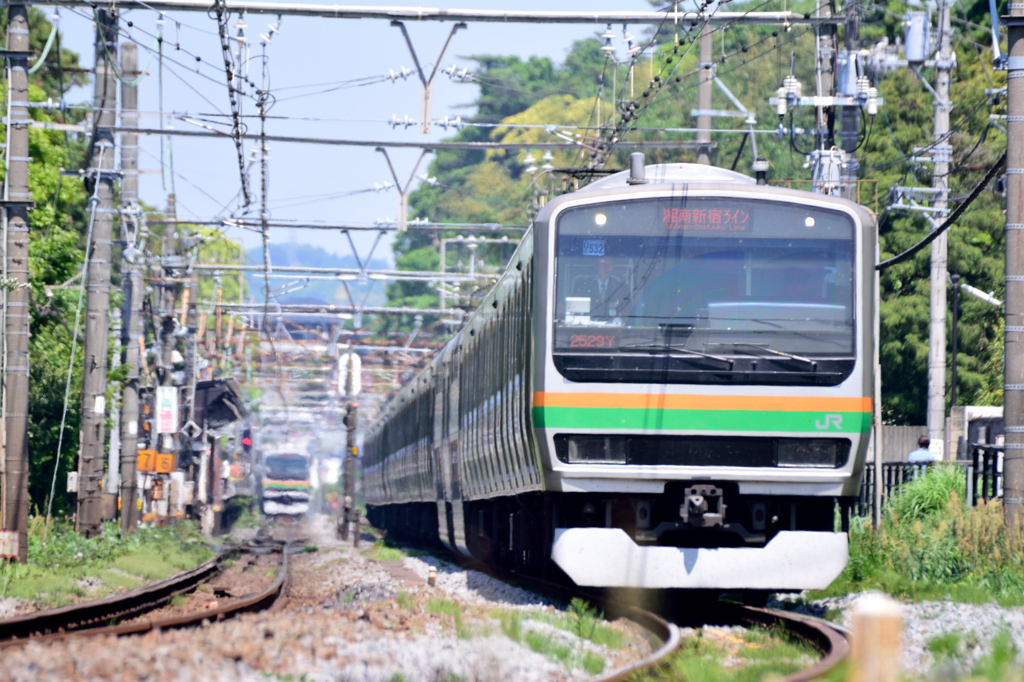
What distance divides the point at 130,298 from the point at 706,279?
56.7ft

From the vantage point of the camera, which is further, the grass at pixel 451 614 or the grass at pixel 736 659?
the grass at pixel 451 614

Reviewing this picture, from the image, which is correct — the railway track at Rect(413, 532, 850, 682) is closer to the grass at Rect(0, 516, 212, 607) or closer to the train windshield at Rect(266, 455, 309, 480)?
the grass at Rect(0, 516, 212, 607)

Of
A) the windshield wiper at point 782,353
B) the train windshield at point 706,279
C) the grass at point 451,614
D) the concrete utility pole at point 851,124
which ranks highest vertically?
the concrete utility pole at point 851,124

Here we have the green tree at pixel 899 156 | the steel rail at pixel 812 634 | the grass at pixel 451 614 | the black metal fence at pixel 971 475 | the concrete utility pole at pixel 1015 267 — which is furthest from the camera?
the green tree at pixel 899 156

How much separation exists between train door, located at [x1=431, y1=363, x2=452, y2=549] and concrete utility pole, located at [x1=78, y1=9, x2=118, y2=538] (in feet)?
16.8

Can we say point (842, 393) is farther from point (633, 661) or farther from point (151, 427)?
point (151, 427)

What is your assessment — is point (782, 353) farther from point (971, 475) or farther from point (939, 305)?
point (939, 305)

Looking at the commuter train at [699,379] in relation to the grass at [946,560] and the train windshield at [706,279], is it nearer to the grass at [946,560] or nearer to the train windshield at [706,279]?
the train windshield at [706,279]

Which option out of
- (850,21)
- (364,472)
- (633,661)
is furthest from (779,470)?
(364,472)

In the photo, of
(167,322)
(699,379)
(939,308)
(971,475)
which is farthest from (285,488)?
(699,379)

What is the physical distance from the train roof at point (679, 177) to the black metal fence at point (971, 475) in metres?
3.71

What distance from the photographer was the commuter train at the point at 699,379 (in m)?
10.5

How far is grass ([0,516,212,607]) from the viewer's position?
1341cm

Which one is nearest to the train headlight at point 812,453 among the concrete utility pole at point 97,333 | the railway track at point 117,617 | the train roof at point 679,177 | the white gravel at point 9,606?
the train roof at point 679,177
